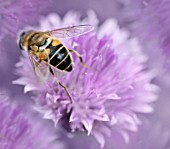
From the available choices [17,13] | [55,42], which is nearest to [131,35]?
[17,13]

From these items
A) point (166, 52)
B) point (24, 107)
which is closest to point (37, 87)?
point (24, 107)

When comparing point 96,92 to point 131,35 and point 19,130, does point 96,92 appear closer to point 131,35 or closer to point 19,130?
point 19,130

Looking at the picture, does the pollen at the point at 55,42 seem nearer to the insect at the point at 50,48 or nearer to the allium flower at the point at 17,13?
the insect at the point at 50,48

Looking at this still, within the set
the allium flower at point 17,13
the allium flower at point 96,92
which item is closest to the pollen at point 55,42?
the allium flower at point 96,92

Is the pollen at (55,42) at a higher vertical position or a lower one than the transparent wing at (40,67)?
higher

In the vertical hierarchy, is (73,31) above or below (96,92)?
above

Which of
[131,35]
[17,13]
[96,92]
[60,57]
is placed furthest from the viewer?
[131,35]
